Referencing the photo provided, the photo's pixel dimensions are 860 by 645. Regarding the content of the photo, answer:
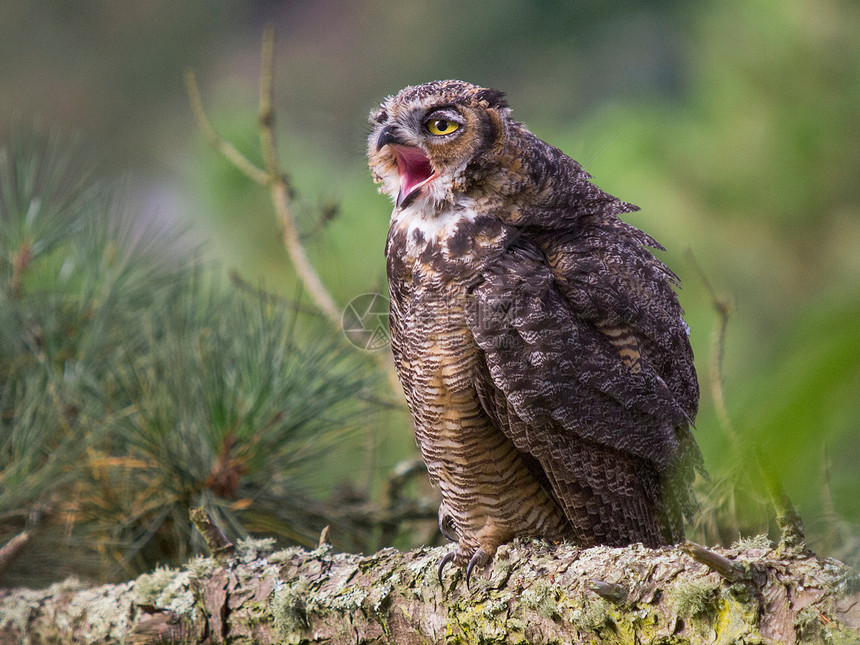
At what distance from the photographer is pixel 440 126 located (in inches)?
37.8

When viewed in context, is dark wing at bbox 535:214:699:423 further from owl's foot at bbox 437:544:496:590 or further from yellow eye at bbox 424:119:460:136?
owl's foot at bbox 437:544:496:590

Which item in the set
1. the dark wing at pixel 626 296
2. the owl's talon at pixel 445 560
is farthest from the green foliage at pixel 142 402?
the dark wing at pixel 626 296

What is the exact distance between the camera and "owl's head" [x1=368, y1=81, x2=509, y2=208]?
94 cm

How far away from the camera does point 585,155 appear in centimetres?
122

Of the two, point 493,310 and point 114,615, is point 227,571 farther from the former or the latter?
point 493,310

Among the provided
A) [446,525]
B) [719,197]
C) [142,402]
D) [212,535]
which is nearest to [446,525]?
[446,525]

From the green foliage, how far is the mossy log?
144 mm

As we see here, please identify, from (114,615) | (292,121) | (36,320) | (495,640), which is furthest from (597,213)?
(292,121)

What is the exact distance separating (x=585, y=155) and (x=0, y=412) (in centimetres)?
115

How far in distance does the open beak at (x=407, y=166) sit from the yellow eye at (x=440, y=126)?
3 cm

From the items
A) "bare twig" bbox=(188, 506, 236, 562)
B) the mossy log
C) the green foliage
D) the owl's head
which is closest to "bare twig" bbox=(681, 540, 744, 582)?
the mossy log

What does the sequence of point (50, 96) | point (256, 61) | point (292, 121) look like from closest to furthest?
point (292, 121)
point (256, 61)
point (50, 96)

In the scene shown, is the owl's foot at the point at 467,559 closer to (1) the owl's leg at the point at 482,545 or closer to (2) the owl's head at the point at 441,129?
(1) the owl's leg at the point at 482,545

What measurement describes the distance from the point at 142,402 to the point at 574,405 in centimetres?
75
